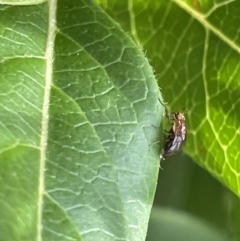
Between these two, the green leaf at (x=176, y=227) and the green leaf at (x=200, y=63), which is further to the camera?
the green leaf at (x=176, y=227)

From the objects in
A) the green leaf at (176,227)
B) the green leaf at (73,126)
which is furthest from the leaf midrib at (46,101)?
the green leaf at (176,227)

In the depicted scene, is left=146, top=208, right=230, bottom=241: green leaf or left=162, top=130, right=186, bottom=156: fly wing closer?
left=162, top=130, right=186, bottom=156: fly wing

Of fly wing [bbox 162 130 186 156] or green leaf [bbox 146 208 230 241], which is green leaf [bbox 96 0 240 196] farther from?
green leaf [bbox 146 208 230 241]

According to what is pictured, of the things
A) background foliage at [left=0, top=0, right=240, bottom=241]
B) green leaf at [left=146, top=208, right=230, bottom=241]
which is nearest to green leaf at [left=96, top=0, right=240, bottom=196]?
background foliage at [left=0, top=0, right=240, bottom=241]

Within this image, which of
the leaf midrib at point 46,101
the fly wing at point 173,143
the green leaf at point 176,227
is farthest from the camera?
the green leaf at point 176,227

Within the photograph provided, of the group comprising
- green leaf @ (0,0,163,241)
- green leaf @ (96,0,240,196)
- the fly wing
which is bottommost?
green leaf @ (0,0,163,241)

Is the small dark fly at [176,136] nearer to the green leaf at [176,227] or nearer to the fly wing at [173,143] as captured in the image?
the fly wing at [173,143]

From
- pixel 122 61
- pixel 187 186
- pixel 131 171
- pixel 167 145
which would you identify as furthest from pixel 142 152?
pixel 187 186
